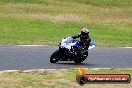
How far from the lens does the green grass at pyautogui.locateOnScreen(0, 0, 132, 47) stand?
2712 cm

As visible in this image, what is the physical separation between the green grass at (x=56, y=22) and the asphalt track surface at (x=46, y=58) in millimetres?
2134

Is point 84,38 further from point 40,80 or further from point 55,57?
point 40,80

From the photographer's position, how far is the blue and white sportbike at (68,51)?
17.7 meters

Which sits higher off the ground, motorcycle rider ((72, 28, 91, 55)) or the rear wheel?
motorcycle rider ((72, 28, 91, 55))

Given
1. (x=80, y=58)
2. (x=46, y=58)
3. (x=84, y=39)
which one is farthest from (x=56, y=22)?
(x=84, y=39)

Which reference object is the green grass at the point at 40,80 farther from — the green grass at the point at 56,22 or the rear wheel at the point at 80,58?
the green grass at the point at 56,22

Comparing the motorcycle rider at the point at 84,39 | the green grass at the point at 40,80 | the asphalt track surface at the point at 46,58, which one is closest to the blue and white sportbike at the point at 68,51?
the motorcycle rider at the point at 84,39

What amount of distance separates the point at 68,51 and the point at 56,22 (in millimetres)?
17795

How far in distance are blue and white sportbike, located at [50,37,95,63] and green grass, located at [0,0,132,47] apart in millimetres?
6491

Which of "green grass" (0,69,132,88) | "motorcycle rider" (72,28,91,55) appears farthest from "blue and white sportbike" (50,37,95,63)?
"green grass" (0,69,132,88)

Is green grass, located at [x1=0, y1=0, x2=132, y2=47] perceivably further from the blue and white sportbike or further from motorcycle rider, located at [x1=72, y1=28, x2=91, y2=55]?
motorcycle rider, located at [x1=72, y1=28, x2=91, y2=55]

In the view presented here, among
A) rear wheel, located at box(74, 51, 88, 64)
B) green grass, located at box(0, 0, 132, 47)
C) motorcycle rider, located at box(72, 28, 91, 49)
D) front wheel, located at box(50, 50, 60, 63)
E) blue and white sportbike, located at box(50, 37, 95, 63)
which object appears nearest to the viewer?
motorcycle rider, located at box(72, 28, 91, 49)

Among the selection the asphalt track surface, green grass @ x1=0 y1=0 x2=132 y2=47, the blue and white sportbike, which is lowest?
green grass @ x1=0 y1=0 x2=132 y2=47

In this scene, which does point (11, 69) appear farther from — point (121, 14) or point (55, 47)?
point (121, 14)
